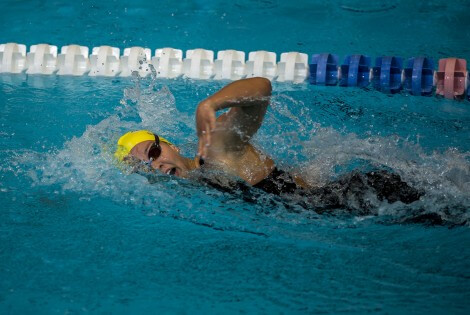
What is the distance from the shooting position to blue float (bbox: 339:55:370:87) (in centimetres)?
430

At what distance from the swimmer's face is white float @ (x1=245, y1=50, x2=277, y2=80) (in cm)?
162

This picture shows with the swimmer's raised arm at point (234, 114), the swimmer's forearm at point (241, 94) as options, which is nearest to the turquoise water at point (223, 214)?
the swimmer's raised arm at point (234, 114)

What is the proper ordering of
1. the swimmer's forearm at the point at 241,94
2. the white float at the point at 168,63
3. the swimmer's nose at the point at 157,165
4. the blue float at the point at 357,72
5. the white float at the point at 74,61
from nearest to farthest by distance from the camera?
the swimmer's forearm at the point at 241,94
the swimmer's nose at the point at 157,165
the blue float at the point at 357,72
the white float at the point at 168,63
the white float at the point at 74,61

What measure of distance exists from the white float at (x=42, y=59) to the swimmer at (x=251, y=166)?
196 cm

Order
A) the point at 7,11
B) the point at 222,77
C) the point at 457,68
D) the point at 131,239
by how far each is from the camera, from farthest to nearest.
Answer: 1. the point at 7,11
2. the point at 222,77
3. the point at 457,68
4. the point at 131,239

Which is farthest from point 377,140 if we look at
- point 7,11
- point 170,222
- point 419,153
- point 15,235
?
point 7,11

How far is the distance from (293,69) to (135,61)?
3.63 feet

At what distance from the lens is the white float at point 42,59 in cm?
475

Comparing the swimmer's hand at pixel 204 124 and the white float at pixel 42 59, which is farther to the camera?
the white float at pixel 42 59

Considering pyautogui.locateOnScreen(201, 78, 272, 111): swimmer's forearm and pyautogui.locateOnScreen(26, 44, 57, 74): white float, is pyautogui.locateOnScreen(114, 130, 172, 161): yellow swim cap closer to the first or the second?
pyautogui.locateOnScreen(201, 78, 272, 111): swimmer's forearm

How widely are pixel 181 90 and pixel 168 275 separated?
2080 mm

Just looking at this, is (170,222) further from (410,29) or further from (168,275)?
(410,29)

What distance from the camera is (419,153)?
11.2ft

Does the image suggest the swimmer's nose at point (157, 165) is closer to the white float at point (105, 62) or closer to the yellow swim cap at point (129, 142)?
the yellow swim cap at point (129, 142)
